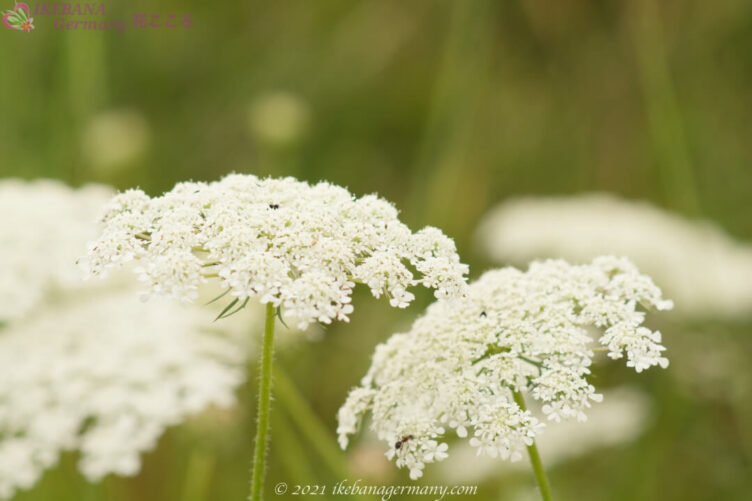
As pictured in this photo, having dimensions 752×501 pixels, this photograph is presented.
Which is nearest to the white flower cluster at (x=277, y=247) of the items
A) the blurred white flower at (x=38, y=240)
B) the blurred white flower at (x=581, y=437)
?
the blurred white flower at (x=38, y=240)

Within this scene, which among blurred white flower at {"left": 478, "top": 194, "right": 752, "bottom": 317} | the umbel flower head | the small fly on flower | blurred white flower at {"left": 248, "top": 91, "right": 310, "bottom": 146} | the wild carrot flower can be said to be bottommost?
the small fly on flower

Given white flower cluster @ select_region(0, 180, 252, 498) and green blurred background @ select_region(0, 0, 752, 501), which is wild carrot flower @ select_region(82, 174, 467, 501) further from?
green blurred background @ select_region(0, 0, 752, 501)

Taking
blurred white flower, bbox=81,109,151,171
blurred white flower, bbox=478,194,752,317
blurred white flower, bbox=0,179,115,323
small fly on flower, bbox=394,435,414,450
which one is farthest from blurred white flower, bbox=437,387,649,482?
blurred white flower, bbox=81,109,151,171

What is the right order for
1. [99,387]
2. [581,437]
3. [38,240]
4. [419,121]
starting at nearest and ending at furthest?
[99,387], [38,240], [581,437], [419,121]

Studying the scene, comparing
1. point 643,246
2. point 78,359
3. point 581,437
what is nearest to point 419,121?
point 643,246

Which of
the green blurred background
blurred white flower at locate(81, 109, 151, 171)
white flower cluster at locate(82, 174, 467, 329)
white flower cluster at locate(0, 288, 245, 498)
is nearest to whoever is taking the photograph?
white flower cluster at locate(82, 174, 467, 329)

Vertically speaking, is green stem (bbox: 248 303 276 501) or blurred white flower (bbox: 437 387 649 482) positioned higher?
blurred white flower (bbox: 437 387 649 482)

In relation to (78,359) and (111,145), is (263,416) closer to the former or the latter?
(78,359)
